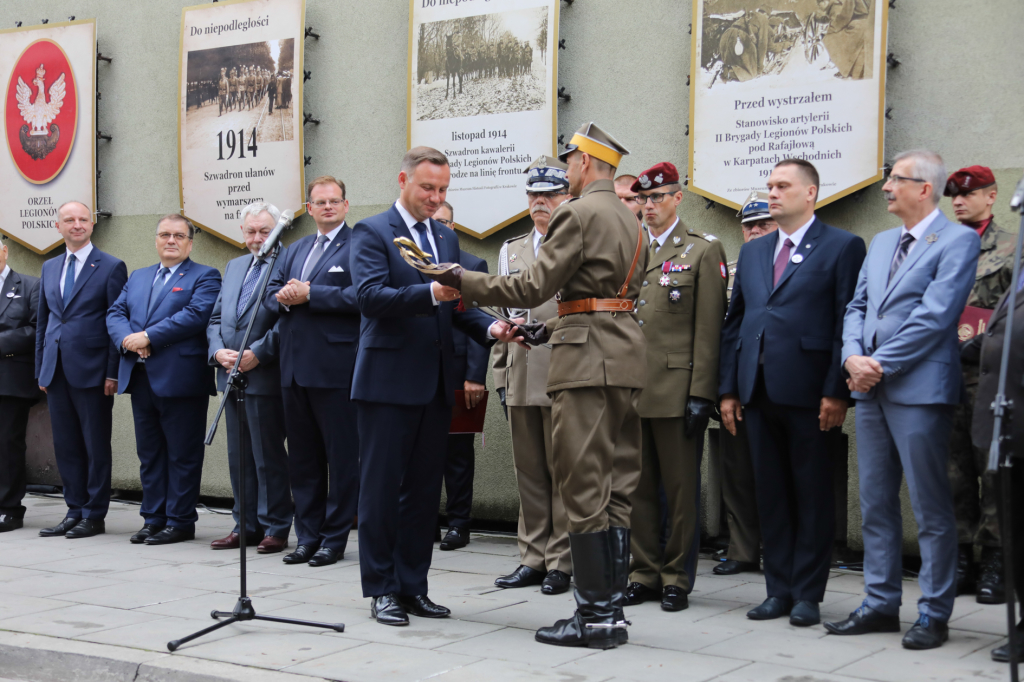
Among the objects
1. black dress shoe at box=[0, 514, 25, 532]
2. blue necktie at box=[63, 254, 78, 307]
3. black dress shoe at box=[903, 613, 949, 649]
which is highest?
blue necktie at box=[63, 254, 78, 307]

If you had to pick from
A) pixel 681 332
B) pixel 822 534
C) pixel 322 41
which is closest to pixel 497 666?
pixel 822 534

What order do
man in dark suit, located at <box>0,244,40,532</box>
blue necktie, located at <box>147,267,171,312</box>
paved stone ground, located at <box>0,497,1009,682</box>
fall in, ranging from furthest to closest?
man in dark suit, located at <box>0,244,40,532</box>, blue necktie, located at <box>147,267,171,312</box>, paved stone ground, located at <box>0,497,1009,682</box>

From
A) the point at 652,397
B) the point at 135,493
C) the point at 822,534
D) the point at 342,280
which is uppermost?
the point at 342,280

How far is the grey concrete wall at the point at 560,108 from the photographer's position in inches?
234

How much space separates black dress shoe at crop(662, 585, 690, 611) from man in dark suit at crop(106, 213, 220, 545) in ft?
10.9

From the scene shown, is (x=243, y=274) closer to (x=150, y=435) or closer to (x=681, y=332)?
(x=150, y=435)

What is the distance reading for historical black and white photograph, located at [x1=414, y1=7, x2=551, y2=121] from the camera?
7.18m

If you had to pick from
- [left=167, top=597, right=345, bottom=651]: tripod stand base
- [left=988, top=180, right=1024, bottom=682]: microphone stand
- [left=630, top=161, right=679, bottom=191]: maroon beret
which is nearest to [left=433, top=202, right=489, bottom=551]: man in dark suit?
[left=630, top=161, right=679, bottom=191]: maroon beret

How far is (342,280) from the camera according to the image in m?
6.13

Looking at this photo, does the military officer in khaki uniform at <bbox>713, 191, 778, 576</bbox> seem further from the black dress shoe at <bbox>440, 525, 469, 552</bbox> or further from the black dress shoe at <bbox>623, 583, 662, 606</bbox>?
the black dress shoe at <bbox>440, 525, 469, 552</bbox>

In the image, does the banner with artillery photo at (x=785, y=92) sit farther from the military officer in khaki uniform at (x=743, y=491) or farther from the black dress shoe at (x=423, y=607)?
the black dress shoe at (x=423, y=607)

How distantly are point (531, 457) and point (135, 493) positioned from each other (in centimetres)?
471

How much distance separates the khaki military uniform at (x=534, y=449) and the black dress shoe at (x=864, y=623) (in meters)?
1.51

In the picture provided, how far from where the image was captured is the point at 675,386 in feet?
16.6
